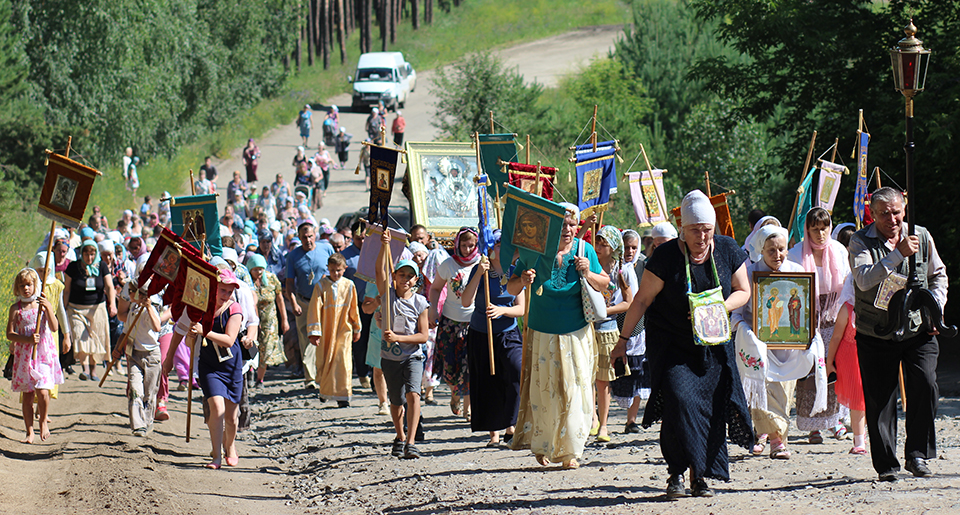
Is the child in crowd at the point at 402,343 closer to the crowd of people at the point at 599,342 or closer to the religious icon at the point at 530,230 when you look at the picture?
the crowd of people at the point at 599,342

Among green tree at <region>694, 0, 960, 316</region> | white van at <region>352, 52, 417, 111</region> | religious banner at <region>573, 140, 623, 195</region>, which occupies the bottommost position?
religious banner at <region>573, 140, 623, 195</region>

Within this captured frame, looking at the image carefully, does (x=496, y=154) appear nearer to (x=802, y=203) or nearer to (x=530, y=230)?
(x=802, y=203)

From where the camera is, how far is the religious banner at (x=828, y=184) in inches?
462

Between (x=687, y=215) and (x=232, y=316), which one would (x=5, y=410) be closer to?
(x=232, y=316)

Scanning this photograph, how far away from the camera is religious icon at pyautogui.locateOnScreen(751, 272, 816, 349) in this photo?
8.48 metres

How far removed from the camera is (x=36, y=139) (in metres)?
30.3

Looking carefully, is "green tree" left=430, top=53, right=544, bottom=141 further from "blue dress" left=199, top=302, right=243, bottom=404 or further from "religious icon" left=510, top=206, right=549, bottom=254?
"religious icon" left=510, top=206, right=549, bottom=254

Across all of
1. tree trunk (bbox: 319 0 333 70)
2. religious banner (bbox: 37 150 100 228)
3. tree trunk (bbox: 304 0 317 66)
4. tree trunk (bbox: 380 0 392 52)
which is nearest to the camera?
religious banner (bbox: 37 150 100 228)

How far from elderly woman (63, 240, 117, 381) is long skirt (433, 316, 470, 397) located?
652cm

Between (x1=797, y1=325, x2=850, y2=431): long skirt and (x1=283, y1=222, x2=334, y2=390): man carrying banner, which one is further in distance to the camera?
(x1=283, y1=222, x2=334, y2=390): man carrying banner

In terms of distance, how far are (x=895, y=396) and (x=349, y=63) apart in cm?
6711

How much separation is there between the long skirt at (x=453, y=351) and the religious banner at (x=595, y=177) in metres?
1.84

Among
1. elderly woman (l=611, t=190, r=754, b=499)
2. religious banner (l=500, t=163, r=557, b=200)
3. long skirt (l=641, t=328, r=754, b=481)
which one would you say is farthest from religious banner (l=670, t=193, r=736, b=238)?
long skirt (l=641, t=328, r=754, b=481)

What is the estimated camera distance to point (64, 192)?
1089 cm
